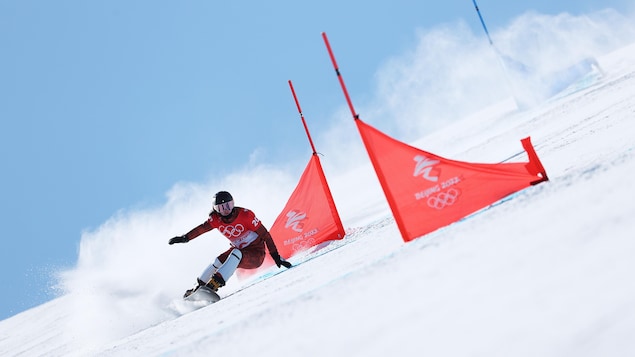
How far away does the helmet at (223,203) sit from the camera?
23.7 feet

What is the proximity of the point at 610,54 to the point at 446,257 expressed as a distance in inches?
1219

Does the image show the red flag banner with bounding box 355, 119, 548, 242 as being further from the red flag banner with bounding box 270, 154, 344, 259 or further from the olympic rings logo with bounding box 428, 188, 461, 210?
the red flag banner with bounding box 270, 154, 344, 259

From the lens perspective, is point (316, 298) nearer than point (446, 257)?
No

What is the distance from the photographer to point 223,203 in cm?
723

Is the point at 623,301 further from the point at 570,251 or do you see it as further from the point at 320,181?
the point at 320,181

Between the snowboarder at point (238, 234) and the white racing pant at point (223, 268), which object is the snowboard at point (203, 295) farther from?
the snowboarder at point (238, 234)

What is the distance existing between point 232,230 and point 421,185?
340 centimetres

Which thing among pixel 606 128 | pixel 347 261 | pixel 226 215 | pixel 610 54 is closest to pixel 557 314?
pixel 347 261

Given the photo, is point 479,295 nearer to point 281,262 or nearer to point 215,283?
point 215,283

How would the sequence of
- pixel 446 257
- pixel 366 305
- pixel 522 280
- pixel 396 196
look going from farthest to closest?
pixel 396 196 < pixel 446 257 < pixel 366 305 < pixel 522 280

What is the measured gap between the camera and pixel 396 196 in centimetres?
457

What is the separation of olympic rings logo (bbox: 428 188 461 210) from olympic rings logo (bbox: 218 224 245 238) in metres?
3.37

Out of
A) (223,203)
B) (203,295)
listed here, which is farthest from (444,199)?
(223,203)

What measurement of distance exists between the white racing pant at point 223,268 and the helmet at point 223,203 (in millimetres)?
550
